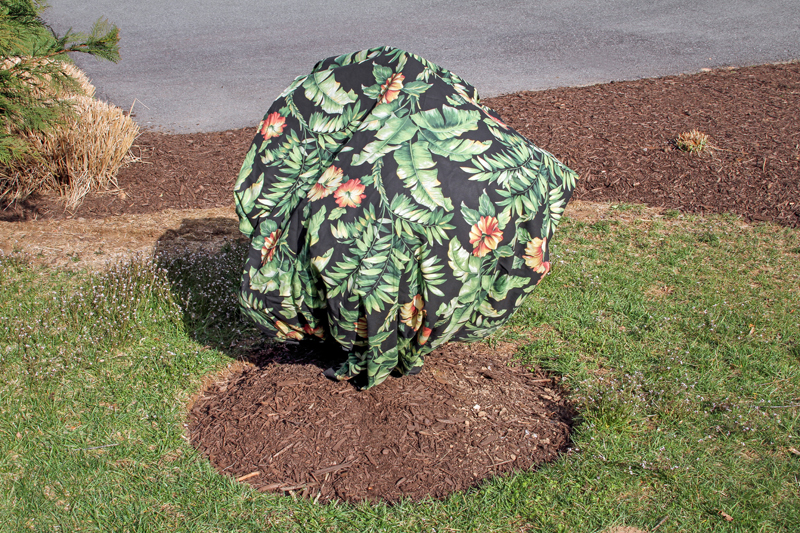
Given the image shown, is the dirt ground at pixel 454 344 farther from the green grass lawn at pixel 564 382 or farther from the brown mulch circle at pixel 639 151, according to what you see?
the green grass lawn at pixel 564 382

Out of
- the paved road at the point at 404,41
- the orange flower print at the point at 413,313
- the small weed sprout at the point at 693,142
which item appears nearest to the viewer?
the orange flower print at the point at 413,313

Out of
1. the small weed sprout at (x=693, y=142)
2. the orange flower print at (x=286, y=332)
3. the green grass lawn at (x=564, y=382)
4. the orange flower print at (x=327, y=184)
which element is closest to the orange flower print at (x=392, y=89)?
the orange flower print at (x=327, y=184)

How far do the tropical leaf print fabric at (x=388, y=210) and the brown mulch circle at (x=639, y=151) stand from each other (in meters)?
3.76

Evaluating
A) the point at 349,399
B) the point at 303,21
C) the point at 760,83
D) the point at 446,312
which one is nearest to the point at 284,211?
the point at 446,312

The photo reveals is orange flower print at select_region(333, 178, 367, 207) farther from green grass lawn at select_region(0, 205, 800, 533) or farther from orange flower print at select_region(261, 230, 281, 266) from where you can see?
green grass lawn at select_region(0, 205, 800, 533)

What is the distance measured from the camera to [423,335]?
Result: 9.59ft

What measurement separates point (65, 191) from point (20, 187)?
0.42m

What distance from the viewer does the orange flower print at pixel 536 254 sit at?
293cm

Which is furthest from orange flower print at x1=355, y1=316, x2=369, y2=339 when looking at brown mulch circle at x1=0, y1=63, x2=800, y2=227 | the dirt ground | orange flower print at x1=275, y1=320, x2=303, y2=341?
brown mulch circle at x1=0, y1=63, x2=800, y2=227

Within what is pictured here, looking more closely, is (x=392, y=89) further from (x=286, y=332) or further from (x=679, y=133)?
(x=679, y=133)

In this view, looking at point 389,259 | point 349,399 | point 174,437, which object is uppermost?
point 389,259

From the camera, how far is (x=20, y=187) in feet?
21.1

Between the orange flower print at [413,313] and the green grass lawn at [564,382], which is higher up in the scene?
the orange flower print at [413,313]

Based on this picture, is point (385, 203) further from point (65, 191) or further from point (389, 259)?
point (65, 191)
